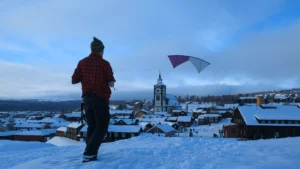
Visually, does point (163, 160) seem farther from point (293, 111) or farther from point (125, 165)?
point (293, 111)

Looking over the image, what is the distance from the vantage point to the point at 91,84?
4.87 metres

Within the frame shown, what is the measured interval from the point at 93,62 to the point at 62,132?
53.7 meters

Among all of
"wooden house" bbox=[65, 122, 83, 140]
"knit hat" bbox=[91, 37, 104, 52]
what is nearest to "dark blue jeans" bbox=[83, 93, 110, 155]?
"knit hat" bbox=[91, 37, 104, 52]

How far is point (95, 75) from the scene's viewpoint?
16.0ft

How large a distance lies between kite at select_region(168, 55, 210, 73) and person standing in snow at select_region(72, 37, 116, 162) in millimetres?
4483

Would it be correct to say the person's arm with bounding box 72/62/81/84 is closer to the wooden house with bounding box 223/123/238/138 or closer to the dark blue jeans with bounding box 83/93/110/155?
the dark blue jeans with bounding box 83/93/110/155

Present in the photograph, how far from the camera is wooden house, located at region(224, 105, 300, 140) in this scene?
32.3m

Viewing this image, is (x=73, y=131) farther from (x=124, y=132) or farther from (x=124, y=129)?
(x=124, y=132)

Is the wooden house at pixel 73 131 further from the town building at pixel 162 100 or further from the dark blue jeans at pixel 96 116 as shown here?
the town building at pixel 162 100

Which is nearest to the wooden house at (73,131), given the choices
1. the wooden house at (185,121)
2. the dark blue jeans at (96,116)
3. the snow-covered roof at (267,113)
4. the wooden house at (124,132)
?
the wooden house at (124,132)

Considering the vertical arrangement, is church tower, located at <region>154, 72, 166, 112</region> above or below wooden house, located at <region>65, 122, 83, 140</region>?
above

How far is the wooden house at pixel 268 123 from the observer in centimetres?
3228

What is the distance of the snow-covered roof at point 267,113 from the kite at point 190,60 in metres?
26.3

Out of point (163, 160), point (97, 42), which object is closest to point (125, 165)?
point (163, 160)
